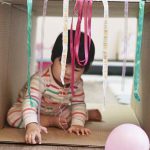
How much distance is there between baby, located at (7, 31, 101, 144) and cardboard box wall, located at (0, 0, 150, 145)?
0.06 meters

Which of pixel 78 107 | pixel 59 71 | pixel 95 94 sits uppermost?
pixel 59 71

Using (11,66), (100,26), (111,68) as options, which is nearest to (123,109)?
(11,66)

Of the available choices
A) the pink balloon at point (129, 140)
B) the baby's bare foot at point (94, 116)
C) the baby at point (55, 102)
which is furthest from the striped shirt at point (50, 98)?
the pink balloon at point (129, 140)

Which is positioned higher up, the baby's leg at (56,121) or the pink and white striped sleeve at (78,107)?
the pink and white striped sleeve at (78,107)

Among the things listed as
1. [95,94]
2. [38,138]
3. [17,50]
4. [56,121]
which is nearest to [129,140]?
[38,138]

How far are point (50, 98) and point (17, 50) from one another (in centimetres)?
23

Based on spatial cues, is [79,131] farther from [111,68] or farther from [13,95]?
[111,68]

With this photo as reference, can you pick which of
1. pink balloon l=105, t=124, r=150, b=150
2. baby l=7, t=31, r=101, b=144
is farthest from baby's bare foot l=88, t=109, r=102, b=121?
pink balloon l=105, t=124, r=150, b=150

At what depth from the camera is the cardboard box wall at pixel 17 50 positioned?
2.85 feet

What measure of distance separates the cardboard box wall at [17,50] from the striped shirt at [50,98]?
0.22ft

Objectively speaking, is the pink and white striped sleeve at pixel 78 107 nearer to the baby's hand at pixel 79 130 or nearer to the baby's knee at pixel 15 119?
the baby's hand at pixel 79 130

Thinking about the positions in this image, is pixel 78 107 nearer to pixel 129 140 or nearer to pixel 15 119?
pixel 15 119

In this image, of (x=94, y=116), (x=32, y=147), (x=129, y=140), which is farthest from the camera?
(x=94, y=116)

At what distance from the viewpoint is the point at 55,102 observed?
993mm
